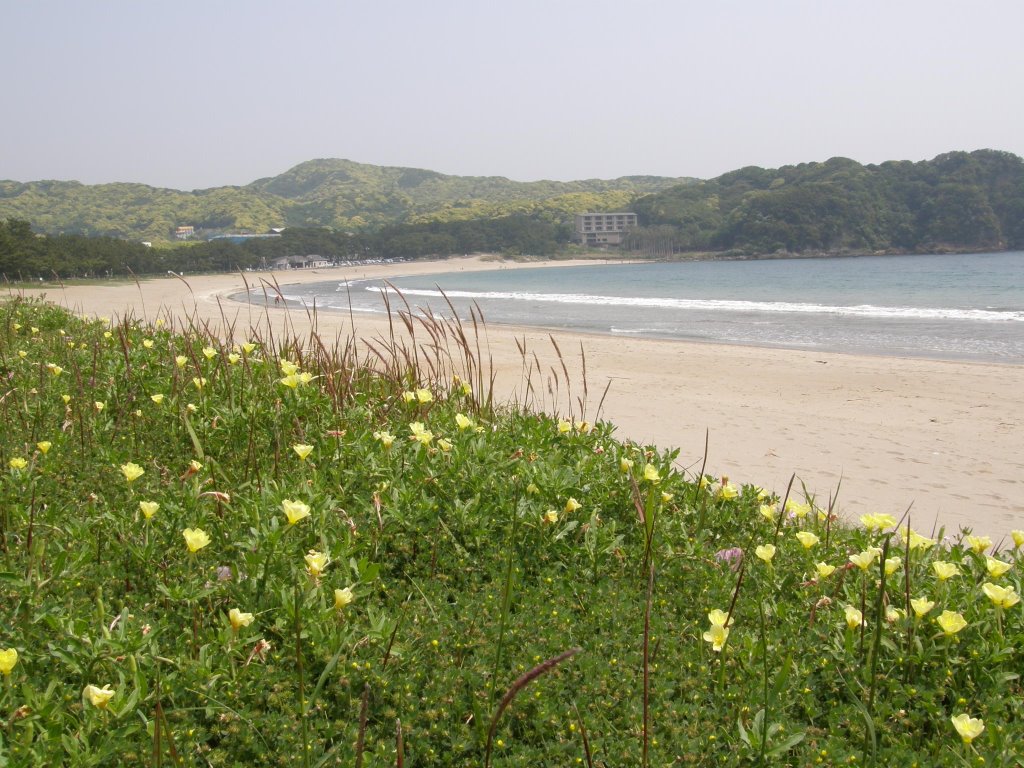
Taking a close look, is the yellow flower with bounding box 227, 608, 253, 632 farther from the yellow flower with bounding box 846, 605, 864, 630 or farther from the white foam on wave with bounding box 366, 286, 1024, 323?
the white foam on wave with bounding box 366, 286, 1024, 323

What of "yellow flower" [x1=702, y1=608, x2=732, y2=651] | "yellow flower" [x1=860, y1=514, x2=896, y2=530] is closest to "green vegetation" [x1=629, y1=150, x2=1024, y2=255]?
"yellow flower" [x1=860, y1=514, x2=896, y2=530]

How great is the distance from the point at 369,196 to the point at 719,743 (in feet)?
544

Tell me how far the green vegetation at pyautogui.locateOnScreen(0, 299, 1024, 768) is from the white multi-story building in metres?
106

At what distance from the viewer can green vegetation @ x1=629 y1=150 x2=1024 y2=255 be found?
257 ft

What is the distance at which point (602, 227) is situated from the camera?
112m

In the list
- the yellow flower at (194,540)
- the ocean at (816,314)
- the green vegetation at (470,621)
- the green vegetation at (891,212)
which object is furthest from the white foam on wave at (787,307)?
the green vegetation at (891,212)

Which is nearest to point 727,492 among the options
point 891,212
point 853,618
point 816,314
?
point 853,618

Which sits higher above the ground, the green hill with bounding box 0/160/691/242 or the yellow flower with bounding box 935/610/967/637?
the green hill with bounding box 0/160/691/242

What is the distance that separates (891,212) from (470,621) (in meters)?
93.5

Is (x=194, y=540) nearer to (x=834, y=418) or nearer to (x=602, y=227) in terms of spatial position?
(x=834, y=418)

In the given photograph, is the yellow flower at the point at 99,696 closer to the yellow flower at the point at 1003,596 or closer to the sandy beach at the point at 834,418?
the yellow flower at the point at 1003,596

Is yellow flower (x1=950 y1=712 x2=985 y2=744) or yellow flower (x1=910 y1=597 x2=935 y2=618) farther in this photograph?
yellow flower (x1=910 y1=597 x2=935 y2=618)

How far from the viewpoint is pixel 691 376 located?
11.2 m

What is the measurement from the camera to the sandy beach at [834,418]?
5.33 m
